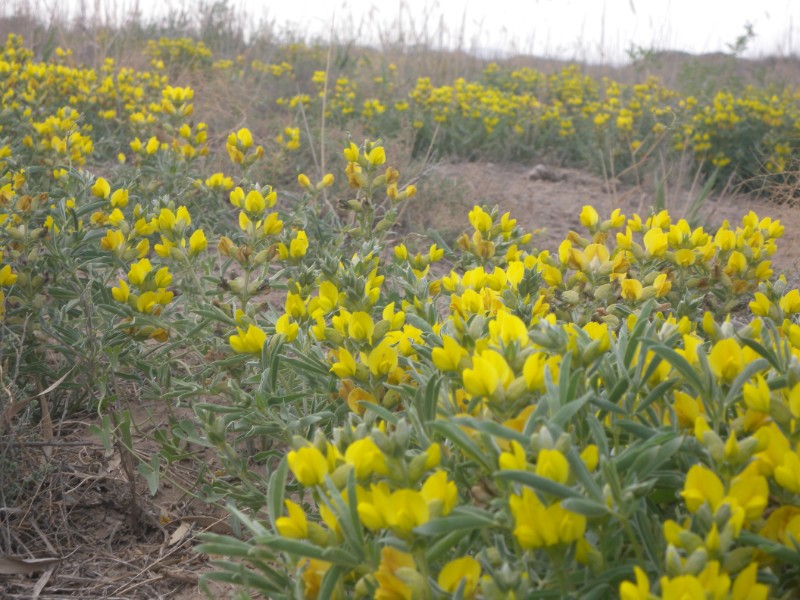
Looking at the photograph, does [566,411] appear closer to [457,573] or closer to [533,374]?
[533,374]

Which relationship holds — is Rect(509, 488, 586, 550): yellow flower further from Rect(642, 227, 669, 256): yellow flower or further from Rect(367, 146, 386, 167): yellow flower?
Rect(367, 146, 386, 167): yellow flower

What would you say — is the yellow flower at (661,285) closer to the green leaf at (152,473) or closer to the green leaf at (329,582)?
the green leaf at (329,582)

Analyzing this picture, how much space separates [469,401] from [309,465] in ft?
1.09

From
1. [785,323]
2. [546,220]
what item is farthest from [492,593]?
[546,220]

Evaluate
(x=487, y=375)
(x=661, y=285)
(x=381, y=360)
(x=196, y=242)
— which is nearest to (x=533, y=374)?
(x=487, y=375)

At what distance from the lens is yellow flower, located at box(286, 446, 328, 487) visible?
0.92m

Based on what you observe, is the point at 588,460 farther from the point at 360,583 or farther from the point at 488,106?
the point at 488,106

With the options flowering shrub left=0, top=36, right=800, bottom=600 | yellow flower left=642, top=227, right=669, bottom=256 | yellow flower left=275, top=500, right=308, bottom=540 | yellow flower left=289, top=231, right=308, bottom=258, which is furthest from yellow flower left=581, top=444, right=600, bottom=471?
yellow flower left=289, top=231, right=308, bottom=258

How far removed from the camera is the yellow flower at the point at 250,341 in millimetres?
1438

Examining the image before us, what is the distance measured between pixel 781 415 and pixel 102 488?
157 centimetres

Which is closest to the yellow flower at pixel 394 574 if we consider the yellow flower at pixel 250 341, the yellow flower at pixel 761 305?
the yellow flower at pixel 250 341

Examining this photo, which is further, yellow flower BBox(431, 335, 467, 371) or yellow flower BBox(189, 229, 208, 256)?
yellow flower BBox(189, 229, 208, 256)

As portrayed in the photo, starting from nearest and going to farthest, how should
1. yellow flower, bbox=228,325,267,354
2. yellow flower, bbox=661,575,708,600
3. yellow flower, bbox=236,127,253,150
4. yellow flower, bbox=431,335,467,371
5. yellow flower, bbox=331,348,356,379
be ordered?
yellow flower, bbox=661,575,708,600
yellow flower, bbox=431,335,467,371
yellow flower, bbox=331,348,356,379
yellow flower, bbox=228,325,267,354
yellow flower, bbox=236,127,253,150

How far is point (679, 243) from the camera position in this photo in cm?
192
